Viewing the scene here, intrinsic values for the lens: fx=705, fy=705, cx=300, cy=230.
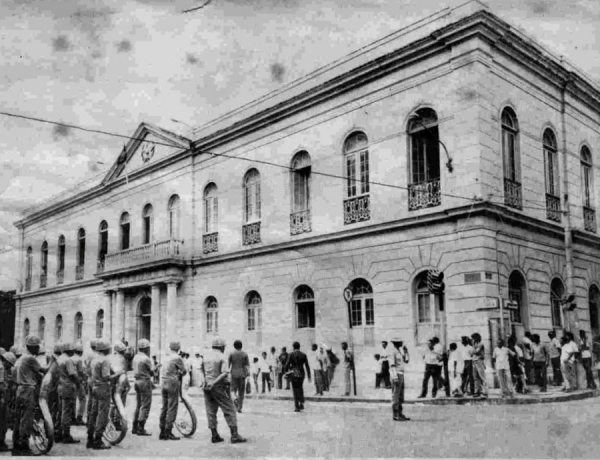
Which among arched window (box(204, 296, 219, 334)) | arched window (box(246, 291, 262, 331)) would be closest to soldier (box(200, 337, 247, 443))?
arched window (box(246, 291, 262, 331))

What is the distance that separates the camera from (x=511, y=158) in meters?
19.5

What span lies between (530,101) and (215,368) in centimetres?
1365

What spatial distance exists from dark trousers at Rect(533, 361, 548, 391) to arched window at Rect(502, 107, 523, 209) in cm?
425

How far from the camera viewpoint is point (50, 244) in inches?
1522

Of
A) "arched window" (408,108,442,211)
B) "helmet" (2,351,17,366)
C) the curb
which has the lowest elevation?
the curb

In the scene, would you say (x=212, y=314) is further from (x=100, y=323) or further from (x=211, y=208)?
(x=100, y=323)

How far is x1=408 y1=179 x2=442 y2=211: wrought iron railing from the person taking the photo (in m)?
18.8

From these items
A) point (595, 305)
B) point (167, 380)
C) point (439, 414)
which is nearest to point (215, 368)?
point (167, 380)

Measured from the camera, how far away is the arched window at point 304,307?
22.3 metres

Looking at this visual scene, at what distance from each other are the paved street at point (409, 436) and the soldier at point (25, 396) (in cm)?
52

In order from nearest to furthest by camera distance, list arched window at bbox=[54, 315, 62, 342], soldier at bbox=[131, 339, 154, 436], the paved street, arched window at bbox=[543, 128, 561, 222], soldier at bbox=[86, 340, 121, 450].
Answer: the paved street < soldier at bbox=[86, 340, 121, 450] < soldier at bbox=[131, 339, 154, 436] < arched window at bbox=[543, 128, 561, 222] < arched window at bbox=[54, 315, 62, 342]

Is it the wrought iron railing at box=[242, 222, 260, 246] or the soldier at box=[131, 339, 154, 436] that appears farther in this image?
the wrought iron railing at box=[242, 222, 260, 246]

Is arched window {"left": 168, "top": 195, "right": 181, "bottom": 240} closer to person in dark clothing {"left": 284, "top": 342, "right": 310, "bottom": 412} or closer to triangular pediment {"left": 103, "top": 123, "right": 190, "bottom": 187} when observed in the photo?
triangular pediment {"left": 103, "top": 123, "right": 190, "bottom": 187}

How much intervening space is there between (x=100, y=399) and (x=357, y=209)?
38.4ft
